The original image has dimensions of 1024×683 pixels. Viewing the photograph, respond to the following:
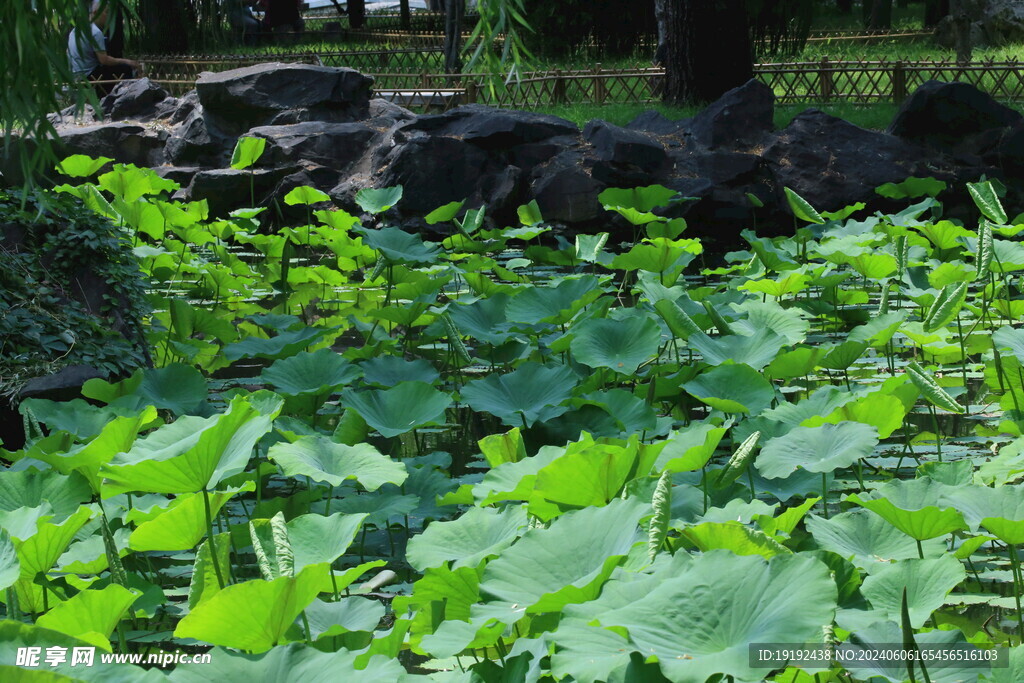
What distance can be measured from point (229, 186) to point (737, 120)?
447cm

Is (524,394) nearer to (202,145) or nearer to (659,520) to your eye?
(659,520)

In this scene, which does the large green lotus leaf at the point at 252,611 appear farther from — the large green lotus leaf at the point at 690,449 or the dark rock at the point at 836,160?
the dark rock at the point at 836,160

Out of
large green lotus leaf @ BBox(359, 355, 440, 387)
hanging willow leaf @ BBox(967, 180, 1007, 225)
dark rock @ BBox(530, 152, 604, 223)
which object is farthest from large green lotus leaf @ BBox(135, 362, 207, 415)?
dark rock @ BBox(530, 152, 604, 223)

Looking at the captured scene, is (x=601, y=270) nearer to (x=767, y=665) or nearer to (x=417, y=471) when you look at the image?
(x=417, y=471)

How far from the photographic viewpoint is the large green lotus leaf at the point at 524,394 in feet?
10.0

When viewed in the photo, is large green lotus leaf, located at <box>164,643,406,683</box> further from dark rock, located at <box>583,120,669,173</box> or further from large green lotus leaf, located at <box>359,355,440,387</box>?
dark rock, located at <box>583,120,669,173</box>

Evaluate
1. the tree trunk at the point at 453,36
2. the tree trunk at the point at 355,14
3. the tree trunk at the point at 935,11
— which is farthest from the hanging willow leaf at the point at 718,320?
the tree trunk at the point at 355,14

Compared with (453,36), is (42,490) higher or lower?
lower

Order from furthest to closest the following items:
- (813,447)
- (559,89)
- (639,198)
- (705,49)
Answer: (559,89)
(705,49)
(639,198)
(813,447)

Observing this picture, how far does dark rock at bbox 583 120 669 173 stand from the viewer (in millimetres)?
8398

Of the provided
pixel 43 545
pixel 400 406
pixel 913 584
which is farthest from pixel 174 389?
pixel 913 584

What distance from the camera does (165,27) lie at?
20.6m

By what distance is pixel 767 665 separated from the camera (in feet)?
4.24

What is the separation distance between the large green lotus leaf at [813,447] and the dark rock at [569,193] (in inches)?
241
